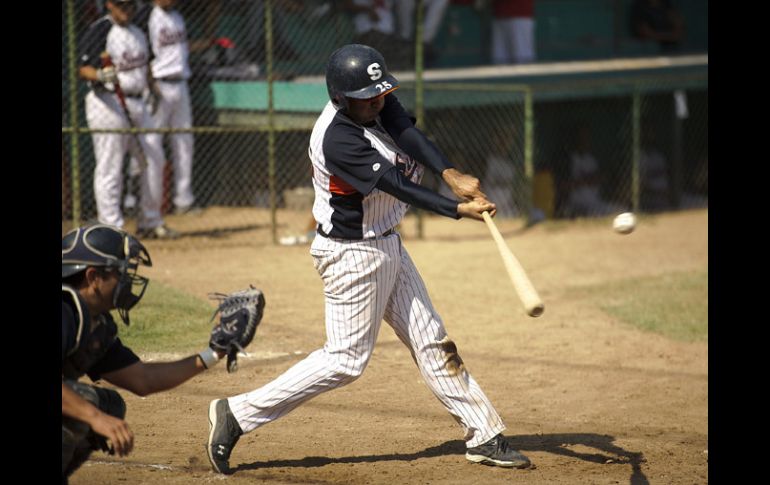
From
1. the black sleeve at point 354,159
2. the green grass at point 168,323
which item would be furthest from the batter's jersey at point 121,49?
the black sleeve at point 354,159

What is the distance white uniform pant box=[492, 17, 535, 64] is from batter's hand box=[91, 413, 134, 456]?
1187cm

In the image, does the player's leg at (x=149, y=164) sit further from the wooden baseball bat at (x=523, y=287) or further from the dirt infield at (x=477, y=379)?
the wooden baseball bat at (x=523, y=287)

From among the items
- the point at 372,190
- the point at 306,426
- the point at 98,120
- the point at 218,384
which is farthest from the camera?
the point at 98,120

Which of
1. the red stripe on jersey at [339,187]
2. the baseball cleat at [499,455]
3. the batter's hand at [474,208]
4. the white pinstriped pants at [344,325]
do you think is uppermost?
the red stripe on jersey at [339,187]

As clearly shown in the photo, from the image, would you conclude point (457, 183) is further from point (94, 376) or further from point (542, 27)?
point (542, 27)

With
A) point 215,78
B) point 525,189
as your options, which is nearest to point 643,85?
point 525,189

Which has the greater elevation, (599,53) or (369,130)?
(369,130)

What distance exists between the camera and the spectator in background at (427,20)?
13.9m

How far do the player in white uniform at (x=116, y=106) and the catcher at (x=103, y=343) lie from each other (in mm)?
6416

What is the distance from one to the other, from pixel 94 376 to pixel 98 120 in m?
6.71

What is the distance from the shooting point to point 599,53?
16.4 meters

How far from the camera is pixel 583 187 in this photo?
13945mm

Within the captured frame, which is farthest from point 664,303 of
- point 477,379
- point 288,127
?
point 288,127

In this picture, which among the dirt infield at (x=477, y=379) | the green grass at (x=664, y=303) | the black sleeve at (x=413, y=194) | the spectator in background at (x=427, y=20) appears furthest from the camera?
the spectator in background at (x=427, y=20)
